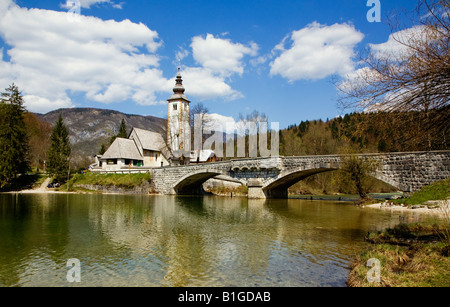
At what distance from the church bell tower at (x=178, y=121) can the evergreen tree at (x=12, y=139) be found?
21.1 meters

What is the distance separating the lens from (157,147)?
58.1 meters

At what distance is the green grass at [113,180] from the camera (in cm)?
4403

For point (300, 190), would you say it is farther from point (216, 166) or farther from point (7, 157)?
point (7, 157)

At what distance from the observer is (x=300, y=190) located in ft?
155

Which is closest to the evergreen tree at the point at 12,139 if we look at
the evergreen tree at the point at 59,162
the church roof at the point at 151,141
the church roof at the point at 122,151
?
the evergreen tree at the point at 59,162

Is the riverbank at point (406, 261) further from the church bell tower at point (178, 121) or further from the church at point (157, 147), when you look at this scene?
the church bell tower at point (178, 121)

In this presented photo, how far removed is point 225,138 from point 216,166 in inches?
1595

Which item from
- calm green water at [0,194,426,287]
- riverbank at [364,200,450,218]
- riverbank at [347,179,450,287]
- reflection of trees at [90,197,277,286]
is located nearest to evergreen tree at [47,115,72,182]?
calm green water at [0,194,426,287]

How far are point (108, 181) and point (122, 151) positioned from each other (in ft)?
22.9

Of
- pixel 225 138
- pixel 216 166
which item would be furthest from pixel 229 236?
pixel 225 138

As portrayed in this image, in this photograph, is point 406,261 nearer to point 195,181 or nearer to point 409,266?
point 409,266

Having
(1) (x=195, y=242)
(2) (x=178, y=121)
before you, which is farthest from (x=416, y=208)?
(2) (x=178, y=121)

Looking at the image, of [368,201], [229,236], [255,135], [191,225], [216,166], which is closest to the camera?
[229,236]
